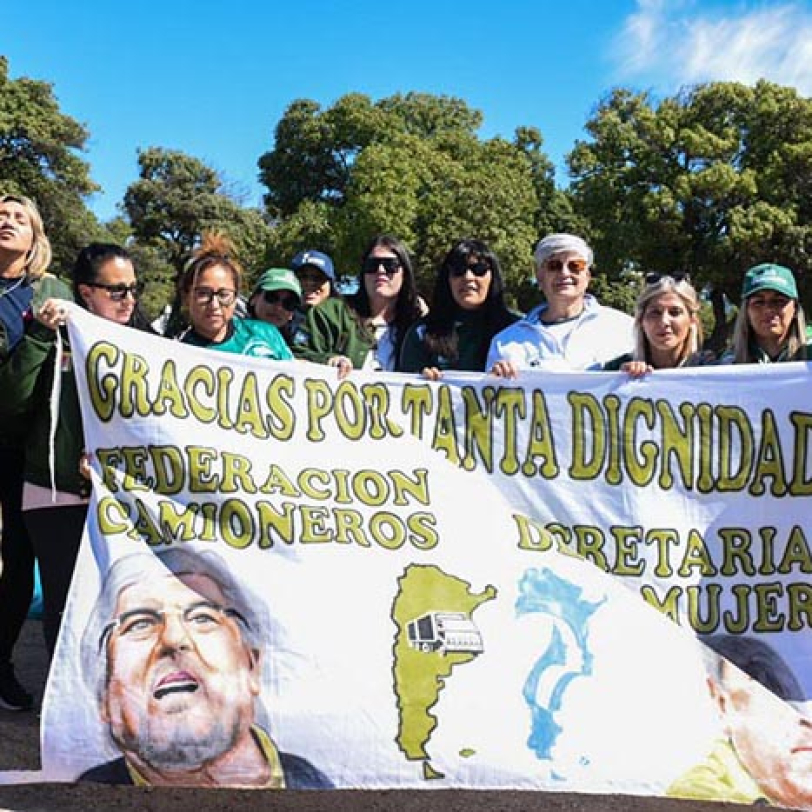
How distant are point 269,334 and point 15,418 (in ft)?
3.71

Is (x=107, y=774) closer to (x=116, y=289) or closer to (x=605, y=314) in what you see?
(x=116, y=289)

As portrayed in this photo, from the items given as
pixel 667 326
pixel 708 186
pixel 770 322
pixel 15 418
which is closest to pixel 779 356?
pixel 770 322

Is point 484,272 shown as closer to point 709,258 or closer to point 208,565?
point 208,565

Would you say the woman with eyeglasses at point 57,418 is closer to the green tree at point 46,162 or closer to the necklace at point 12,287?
the necklace at point 12,287

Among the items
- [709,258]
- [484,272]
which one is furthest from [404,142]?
[484,272]

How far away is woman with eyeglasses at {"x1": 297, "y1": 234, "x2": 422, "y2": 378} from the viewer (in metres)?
4.76

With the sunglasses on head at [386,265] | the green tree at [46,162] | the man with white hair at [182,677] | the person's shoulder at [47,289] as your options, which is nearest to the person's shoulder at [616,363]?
the sunglasses on head at [386,265]

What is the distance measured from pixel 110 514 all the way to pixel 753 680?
7.97 feet

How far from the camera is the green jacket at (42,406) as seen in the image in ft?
11.8

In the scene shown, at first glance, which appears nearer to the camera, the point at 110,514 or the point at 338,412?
the point at 110,514

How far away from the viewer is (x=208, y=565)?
3.38 m

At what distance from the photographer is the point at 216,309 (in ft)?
12.9

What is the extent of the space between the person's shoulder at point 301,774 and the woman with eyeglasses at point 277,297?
100 inches

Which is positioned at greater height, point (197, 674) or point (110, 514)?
point (110, 514)
